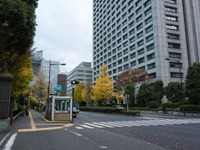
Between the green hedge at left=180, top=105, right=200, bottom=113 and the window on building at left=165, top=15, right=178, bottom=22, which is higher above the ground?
the window on building at left=165, top=15, right=178, bottom=22

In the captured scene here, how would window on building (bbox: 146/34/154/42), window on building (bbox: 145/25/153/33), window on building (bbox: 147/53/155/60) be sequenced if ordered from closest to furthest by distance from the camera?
window on building (bbox: 147/53/155/60) → window on building (bbox: 146/34/154/42) → window on building (bbox: 145/25/153/33)

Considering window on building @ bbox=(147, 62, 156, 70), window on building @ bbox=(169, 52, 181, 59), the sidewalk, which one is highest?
window on building @ bbox=(169, 52, 181, 59)

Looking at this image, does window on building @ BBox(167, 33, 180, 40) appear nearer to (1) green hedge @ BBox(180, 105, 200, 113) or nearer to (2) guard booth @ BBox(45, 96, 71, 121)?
(1) green hedge @ BBox(180, 105, 200, 113)

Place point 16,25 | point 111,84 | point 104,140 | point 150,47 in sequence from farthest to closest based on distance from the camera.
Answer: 1. point 150,47
2. point 111,84
3. point 16,25
4. point 104,140

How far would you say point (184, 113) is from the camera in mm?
30938

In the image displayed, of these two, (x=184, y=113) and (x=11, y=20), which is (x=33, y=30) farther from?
(x=184, y=113)

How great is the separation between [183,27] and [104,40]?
3960cm

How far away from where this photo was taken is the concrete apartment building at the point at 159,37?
5447cm

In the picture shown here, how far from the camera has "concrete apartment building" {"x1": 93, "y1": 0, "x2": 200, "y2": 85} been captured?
179ft

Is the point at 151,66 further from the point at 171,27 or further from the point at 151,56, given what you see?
the point at 171,27

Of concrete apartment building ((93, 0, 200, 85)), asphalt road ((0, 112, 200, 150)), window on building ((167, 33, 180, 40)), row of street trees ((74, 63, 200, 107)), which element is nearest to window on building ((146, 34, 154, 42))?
concrete apartment building ((93, 0, 200, 85))

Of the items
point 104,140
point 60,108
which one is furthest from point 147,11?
point 104,140

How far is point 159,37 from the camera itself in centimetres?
5478

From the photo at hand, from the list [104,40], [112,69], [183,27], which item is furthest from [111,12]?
[183,27]
